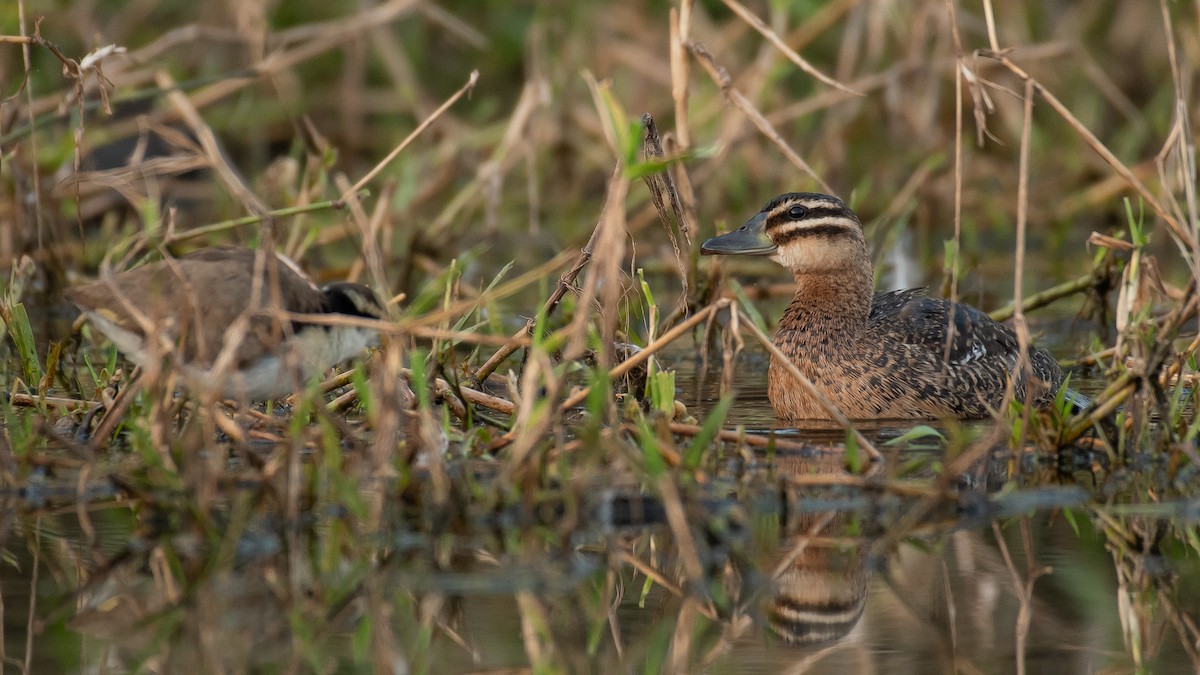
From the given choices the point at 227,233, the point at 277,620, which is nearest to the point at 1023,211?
the point at 277,620

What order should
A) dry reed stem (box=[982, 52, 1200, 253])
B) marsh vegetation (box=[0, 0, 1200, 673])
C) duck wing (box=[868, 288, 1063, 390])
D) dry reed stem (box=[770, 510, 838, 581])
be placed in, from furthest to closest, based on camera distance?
1. duck wing (box=[868, 288, 1063, 390])
2. dry reed stem (box=[982, 52, 1200, 253])
3. dry reed stem (box=[770, 510, 838, 581])
4. marsh vegetation (box=[0, 0, 1200, 673])

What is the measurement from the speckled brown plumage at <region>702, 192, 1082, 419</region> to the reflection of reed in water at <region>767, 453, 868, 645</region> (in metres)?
1.77

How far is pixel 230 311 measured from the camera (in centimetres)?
563

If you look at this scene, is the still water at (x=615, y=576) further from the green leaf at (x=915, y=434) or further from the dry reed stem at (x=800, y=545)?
the green leaf at (x=915, y=434)

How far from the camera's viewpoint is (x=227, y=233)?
34.5 ft

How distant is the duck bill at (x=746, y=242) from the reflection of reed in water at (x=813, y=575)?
2.17 metres

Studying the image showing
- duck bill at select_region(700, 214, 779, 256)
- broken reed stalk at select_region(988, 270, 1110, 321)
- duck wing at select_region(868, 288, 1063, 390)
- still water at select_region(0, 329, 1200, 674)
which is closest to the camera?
still water at select_region(0, 329, 1200, 674)

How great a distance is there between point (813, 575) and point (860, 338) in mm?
2949

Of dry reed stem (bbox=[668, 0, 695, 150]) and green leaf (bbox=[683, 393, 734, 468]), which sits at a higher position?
dry reed stem (bbox=[668, 0, 695, 150])

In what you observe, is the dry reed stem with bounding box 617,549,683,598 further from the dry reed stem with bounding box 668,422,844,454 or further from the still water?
the dry reed stem with bounding box 668,422,844,454

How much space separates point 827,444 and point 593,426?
6.04 ft

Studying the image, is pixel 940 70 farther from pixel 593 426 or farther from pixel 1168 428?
pixel 593 426

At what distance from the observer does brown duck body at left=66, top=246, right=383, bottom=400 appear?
545 centimetres

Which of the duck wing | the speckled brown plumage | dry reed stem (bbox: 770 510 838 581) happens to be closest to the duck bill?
the speckled brown plumage
